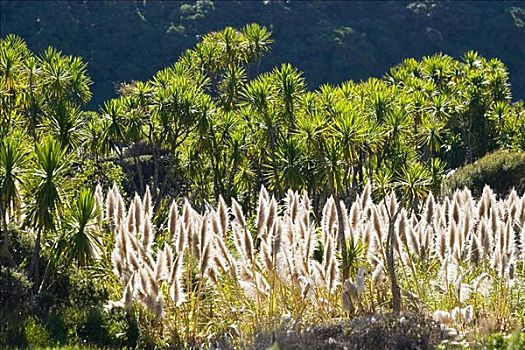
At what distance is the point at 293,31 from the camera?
205ft

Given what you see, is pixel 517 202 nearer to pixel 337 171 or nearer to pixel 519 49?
pixel 337 171

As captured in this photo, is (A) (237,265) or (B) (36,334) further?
(A) (237,265)

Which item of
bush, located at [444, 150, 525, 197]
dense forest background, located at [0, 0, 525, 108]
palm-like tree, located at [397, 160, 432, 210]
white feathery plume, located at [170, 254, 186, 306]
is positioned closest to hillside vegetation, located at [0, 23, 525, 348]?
white feathery plume, located at [170, 254, 186, 306]

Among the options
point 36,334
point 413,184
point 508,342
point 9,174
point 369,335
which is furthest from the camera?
point 413,184

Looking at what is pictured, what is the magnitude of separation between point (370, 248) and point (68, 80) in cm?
1445

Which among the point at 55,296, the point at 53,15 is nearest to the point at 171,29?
the point at 53,15

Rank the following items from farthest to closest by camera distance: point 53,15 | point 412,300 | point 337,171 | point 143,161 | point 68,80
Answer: point 53,15, point 143,161, point 68,80, point 337,171, point 412,300

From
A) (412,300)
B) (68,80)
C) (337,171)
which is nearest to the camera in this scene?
(412,300)

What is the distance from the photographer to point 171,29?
195 ft

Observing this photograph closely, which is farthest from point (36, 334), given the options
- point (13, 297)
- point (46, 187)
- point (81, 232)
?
point (46, 187)

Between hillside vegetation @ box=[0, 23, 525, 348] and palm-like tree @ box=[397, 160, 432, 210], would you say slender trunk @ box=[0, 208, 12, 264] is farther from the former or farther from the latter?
palm-like tree @ box=[397, 160, 432, 210]

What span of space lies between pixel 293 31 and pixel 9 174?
52.8 metres

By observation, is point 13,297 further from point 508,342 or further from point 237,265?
point 508,342

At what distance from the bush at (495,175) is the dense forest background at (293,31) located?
32874mm
